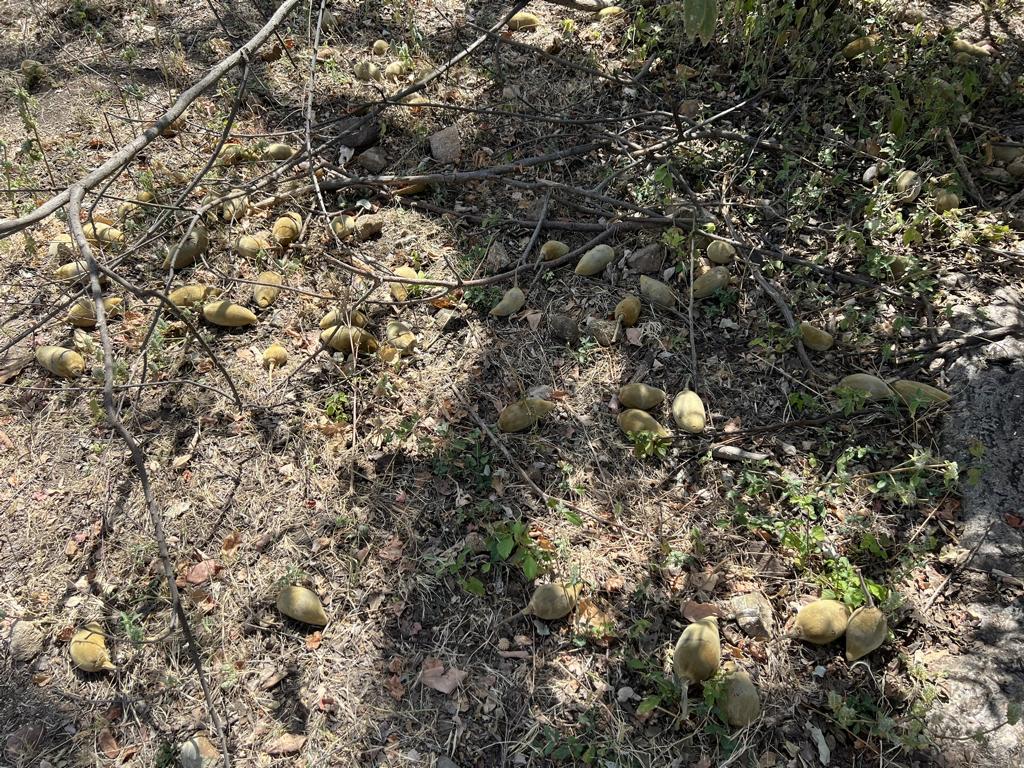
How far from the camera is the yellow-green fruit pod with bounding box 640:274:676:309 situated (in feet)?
8.70

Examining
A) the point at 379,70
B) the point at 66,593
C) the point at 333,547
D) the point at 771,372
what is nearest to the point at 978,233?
the point at 771,372

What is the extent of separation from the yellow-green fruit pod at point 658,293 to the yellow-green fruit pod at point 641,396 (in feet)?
1.38

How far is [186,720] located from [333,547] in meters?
0.60

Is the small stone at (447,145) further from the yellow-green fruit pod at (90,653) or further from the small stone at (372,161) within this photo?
the yellow-green fruit pod at (90,653)

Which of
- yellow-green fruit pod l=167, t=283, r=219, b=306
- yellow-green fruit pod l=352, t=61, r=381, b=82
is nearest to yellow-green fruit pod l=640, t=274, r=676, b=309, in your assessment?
yellow-green fruit pod l=167, t=283, r=219, b=306

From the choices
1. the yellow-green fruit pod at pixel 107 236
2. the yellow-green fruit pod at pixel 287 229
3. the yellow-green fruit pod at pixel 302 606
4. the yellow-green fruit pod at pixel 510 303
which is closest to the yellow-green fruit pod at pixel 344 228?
the yellow-green fruit pod at pixel 287 229

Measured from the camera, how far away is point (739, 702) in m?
1.75

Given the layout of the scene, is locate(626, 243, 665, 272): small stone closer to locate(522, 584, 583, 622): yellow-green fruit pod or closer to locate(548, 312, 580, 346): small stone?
locate(548, 312, 580, 346): small stone

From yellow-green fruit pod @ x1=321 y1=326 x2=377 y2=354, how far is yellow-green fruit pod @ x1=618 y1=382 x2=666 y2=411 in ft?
3.15

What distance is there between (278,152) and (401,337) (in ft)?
4.29

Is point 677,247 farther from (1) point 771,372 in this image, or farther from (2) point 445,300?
(2) point 445,300

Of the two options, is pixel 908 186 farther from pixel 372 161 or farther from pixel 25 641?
pixel 25 641

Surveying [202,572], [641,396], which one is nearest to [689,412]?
[641,396]

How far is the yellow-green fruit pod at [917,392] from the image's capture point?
7.34ft
